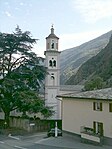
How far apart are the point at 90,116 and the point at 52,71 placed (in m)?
24.8

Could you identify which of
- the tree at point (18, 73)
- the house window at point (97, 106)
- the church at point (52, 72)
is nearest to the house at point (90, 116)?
the house window at point (97, 106)

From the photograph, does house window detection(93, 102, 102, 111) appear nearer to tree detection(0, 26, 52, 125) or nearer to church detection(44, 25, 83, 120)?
tree detection(0, 26, 52, 125)

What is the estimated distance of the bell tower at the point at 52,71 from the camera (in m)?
55.9

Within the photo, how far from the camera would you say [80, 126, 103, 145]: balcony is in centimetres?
2959

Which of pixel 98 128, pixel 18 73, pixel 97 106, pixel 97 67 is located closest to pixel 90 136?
pixel 98 128

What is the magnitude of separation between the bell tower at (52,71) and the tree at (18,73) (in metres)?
8.60

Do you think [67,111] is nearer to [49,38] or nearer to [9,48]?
[9,48]

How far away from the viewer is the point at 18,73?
44.9 metres

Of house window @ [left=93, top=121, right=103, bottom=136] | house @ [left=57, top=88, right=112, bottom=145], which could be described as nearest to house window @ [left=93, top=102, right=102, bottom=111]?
house @ [left=57, top=88, right=112, bottom=145]

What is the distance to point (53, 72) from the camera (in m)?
56.8

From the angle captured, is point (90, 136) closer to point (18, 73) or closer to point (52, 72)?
point (18, 73)

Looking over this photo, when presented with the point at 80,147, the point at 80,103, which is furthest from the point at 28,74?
the point at 80,147

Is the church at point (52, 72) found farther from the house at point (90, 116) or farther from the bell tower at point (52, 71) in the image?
the house at point (90, 116)

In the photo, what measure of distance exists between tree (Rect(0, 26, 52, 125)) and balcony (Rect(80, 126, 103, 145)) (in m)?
11.6
